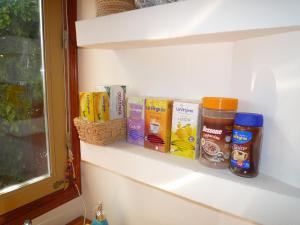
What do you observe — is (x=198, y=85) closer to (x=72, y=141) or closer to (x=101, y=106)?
(x=101, y=106)

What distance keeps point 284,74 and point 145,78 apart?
1.52 ft

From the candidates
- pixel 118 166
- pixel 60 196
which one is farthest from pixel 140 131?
pixel 60 196

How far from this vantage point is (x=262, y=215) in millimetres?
461

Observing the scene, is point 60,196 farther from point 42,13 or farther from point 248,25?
point 248,25

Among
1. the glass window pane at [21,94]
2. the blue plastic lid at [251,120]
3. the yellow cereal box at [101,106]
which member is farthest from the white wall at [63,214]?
the blue plastic lid at [251,120]

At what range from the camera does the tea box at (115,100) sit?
738 mm

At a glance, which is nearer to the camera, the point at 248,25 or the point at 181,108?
the point at 248,25

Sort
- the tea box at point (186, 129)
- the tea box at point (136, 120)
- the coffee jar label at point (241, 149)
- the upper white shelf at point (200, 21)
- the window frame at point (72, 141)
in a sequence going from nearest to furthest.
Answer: the upper white shelf at point (200, 21)
the coffee jar label at point (241, 149)
the tea box at point (186, 129)
the tea box at point (136, 120)
the window frame at point (72, 141)

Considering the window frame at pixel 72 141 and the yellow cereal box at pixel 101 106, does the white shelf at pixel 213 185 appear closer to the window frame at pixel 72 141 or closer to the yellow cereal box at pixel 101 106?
the yellow cereal box at pixel 101 106

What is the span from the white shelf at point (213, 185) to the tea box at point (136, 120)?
1.6 inches

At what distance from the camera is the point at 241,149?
1.65ft

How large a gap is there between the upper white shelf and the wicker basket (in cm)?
27

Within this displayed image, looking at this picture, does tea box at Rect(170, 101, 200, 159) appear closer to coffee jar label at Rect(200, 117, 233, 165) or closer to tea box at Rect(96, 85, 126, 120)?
coffee jar label at Rect(200, 117, 233, 165)

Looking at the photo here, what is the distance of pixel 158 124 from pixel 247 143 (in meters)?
0.27
